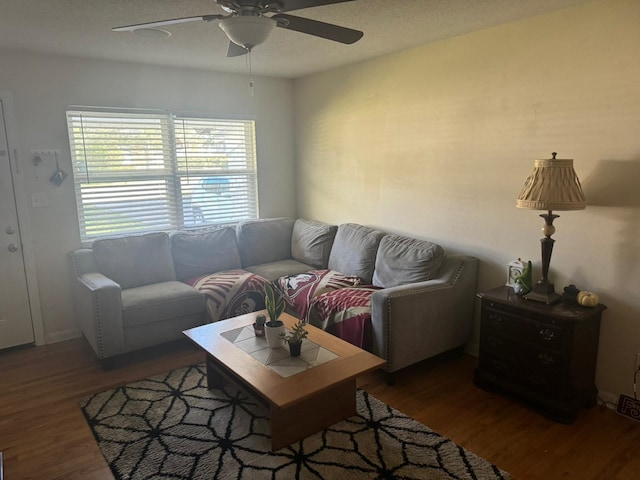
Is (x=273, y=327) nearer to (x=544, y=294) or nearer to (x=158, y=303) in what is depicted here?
(x=158, y=303)

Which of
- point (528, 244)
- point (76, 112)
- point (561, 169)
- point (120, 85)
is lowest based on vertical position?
point (528, 244)

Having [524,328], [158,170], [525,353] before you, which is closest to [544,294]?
[524,328]

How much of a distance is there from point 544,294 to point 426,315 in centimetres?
75

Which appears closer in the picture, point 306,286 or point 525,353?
point 525,353

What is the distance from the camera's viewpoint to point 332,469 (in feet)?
7.07

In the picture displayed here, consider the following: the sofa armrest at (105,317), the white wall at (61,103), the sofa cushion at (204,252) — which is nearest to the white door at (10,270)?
the white wall at (61,103)

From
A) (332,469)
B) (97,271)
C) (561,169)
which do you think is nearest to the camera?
(332,469)

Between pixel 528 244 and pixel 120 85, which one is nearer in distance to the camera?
pixel 528 244

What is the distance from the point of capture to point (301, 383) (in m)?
2.20

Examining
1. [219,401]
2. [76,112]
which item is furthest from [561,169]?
[76,112]

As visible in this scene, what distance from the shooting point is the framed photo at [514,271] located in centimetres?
295

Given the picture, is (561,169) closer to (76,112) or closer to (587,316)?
(587,316)

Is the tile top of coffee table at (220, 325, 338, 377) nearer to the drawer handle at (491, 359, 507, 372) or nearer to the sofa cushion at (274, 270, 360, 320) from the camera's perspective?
the sofa cushion at (274, 270, 360, 320)

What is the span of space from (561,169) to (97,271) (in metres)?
3.44
